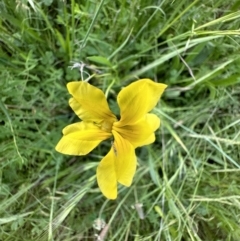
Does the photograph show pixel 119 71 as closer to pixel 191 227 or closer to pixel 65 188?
pixel 65 188

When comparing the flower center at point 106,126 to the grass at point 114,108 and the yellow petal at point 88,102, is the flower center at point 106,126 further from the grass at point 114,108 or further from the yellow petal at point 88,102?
the grass at point 114,108

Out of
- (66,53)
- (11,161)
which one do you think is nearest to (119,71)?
(66,53)

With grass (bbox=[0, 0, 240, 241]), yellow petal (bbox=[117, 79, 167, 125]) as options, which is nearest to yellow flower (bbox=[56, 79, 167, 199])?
yellow petal (bbox=[117, 79, 167, 125])

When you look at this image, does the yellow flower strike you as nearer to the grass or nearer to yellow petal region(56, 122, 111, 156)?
yellow petal region(56, 122, 111, 156)

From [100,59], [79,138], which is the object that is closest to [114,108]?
[100,59]

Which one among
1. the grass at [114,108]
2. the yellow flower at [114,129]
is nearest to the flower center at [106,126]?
the yellow flower at [114,129]

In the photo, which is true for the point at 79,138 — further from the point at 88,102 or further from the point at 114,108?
the point at 114,108
